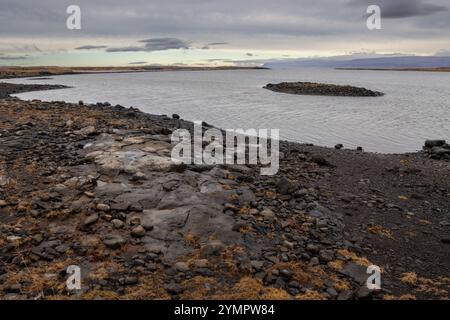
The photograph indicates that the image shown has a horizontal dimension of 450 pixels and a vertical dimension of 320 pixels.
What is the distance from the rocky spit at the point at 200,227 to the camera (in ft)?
28.2

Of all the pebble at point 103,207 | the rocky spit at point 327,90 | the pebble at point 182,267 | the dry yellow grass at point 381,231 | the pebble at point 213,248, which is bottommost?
the dry yellow grass at point 381,231

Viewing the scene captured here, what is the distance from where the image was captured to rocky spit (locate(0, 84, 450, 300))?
8602mm

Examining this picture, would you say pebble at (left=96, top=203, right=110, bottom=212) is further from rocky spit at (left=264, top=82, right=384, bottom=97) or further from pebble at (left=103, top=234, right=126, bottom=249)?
rocky spit at (left=264, top=82, right=384, bottom=97)

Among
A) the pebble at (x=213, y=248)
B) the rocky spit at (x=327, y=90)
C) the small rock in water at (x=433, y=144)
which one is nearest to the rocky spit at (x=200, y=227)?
the pebble at (x=213, y=248)

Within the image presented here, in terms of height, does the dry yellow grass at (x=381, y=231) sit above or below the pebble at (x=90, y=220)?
below

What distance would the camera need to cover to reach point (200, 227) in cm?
Result: 1057

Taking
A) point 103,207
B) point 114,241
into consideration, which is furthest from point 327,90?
point 114,241

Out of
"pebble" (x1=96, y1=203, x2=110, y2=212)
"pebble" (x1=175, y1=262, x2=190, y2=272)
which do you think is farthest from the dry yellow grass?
"pebble" (x1=96, y1=203, x2=110, y2=212)

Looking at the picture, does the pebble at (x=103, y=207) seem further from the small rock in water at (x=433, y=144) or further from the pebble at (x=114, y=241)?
the small rock in water at (x=433, y=144)

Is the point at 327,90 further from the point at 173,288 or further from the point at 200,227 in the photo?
the point at 173,288

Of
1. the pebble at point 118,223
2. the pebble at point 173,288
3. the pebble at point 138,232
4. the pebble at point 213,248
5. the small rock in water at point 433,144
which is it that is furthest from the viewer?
the small rock in water at point 433,144

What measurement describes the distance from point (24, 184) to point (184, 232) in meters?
6.33

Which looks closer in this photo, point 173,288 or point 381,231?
point 173,288
